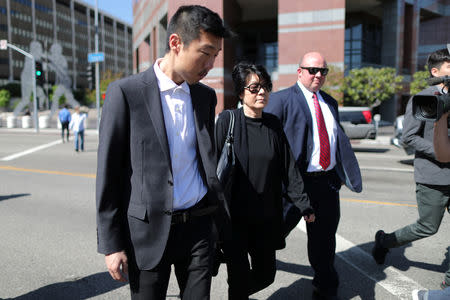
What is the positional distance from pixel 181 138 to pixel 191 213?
0.40 meters

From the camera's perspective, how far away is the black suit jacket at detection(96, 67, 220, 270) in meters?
1.93

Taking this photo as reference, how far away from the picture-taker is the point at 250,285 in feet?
9.84

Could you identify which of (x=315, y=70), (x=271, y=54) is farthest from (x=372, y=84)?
(x=315, y=70)

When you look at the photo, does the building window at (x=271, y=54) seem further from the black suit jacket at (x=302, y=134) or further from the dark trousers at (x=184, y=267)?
the dark trousers at (x=184, y=267)

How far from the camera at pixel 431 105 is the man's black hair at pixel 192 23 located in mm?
1200

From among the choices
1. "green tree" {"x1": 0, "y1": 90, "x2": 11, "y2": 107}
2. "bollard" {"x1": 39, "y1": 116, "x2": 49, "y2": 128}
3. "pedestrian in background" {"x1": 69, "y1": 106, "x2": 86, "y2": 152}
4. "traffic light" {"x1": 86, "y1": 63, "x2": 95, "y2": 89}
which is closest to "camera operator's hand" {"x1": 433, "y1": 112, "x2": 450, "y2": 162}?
"pedestrian in background" {"x1": 69, "y1": 106, "x2": 86, "y2": 152}

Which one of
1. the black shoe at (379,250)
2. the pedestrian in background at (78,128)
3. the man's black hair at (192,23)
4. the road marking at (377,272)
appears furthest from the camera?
the pedestrian in background at (78,128)

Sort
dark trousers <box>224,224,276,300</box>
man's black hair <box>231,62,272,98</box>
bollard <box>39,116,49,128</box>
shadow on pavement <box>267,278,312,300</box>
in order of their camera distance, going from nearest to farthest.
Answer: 1. dark trousers <box>224,224,276,300</box>
2. man's black hair <box>231,62,272,98</box>
3. shadow on pavement <box>267,278,312,300</box>
4. bollard <box>39,116,49,128</box>

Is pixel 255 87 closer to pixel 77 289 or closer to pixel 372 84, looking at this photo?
pixel 77 289

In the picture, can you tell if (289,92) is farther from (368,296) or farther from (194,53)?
(368,296)

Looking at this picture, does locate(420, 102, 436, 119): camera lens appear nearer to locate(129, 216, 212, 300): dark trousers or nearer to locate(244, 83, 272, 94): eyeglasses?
locate(244, 83, 272, 94): eyeglasses

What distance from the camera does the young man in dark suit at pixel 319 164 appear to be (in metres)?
3.36

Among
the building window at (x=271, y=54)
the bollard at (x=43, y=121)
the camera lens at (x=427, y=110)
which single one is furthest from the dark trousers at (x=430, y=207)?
the building window at (x=271, y=54)

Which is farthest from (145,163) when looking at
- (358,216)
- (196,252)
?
(358,216)
